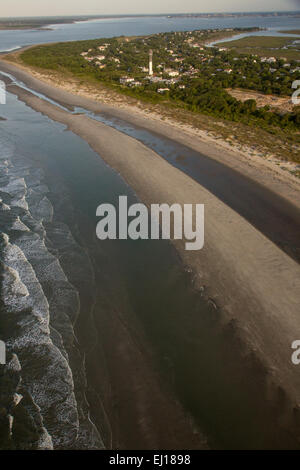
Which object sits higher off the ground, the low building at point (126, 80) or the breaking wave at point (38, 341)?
the low building at point (126, 80)

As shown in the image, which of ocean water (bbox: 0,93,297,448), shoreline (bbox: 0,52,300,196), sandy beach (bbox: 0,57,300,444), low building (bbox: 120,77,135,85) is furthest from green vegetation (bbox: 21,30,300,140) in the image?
ocean water (bbox: 0,93,297,448)

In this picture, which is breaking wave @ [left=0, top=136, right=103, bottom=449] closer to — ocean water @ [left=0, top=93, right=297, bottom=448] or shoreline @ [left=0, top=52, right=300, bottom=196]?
ocean water @ [left=0, top=93, right=297, bottom=448]

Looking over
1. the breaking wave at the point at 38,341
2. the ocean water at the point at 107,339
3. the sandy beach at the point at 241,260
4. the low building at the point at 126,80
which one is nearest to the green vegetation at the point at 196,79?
the low building at the point at 126,80

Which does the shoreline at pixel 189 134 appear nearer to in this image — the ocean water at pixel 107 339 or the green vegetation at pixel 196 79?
the green vegetation at pixel 196 79

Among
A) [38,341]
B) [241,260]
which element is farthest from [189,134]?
[38,341]

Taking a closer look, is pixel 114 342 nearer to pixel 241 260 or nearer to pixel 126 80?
pixel 241 260

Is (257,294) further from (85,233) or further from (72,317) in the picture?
(85,233)

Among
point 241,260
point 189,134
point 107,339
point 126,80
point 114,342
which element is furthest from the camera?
point 126,80

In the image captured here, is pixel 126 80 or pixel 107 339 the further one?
pixel 126 80
